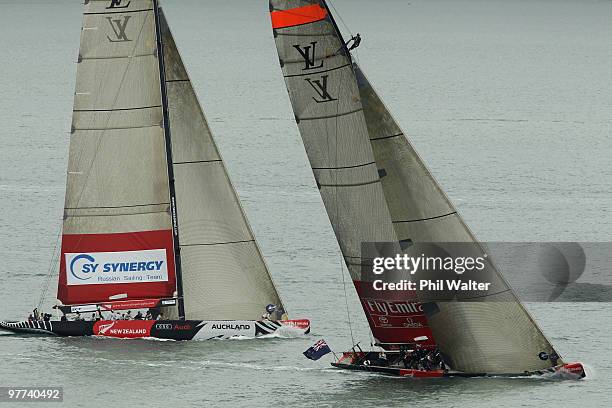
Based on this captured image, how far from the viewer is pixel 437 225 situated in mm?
47344

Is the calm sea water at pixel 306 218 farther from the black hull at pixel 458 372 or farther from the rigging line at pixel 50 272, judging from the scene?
the rigging line at pixel 50 272

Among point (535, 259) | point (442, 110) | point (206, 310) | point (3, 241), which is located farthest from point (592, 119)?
point (206, 310)

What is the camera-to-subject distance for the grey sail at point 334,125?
4616cm

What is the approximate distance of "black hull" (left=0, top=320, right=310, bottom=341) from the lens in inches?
2173

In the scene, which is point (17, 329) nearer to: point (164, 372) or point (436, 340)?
point (164, 372)

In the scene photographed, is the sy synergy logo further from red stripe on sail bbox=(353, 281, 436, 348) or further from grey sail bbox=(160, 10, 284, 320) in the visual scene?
red stripe on sail bbox=(353, 281, 436, 348)

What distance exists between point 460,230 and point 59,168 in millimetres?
62120

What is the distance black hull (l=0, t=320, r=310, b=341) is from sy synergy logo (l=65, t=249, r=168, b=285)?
165 centimetres

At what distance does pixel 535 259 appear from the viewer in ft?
250

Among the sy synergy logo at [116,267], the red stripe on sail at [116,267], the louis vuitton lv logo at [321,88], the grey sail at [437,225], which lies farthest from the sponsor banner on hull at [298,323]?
the louis vuitton lv logo at [321,88]

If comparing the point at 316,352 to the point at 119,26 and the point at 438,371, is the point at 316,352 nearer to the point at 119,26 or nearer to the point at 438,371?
the point at 438,371

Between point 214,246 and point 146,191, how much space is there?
3348 millimetres

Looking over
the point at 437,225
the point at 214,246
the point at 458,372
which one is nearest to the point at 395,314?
the point at 458,372

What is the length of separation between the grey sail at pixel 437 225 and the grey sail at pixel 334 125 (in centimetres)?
40
